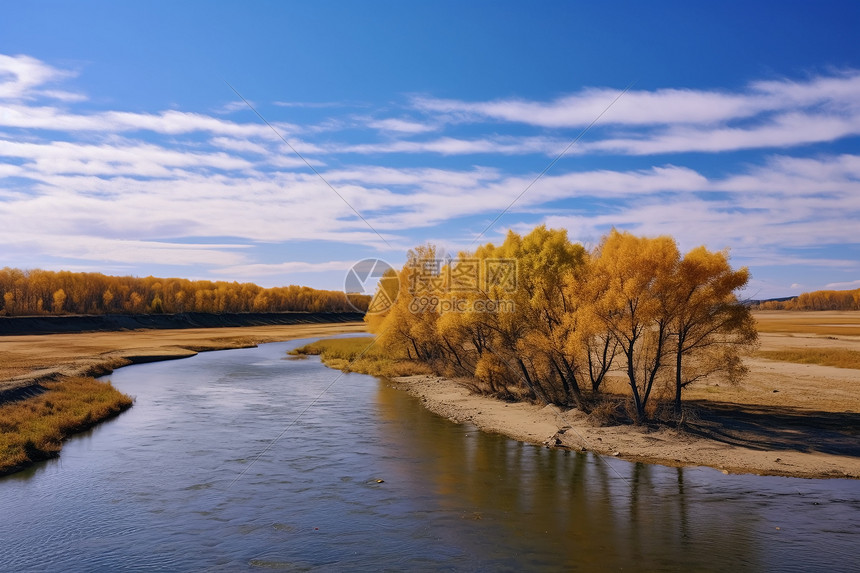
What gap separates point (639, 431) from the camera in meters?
33.8

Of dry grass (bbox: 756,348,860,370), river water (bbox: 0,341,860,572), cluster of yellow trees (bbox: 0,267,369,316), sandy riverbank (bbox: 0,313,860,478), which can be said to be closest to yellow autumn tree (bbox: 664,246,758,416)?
sandy riverbank (bbox: 0,313,860,478)

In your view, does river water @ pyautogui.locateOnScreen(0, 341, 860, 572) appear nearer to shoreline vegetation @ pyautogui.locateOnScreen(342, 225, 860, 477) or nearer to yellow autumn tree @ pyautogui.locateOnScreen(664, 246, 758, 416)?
shoreline vegetation @ pyautogui.locateOnScreen(342, 225, 860, 477)

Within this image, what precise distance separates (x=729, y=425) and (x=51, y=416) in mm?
42422

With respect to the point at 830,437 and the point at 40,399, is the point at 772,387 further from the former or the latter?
the point at 40,399

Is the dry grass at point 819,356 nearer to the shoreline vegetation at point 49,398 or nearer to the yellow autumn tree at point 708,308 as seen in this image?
the yellow autumn tree at point 708,308

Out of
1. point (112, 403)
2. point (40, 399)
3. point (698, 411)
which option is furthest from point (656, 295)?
point (40, 399)

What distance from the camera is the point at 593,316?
34219 millimetres

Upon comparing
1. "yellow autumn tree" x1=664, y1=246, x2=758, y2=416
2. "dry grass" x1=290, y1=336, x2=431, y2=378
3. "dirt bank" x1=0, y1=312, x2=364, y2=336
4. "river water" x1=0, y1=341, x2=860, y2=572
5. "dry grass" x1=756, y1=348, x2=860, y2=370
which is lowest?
"river water" x1=0, y1=341, x2=860, y2=572

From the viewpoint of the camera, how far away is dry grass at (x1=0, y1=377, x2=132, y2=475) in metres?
28.3

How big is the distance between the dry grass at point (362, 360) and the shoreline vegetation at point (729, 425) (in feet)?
34.7

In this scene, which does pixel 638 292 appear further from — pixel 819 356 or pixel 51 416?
pixel 819 356

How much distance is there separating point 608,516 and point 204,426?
25803 mm

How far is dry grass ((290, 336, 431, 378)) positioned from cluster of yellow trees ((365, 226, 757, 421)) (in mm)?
10915

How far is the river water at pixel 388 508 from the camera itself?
59.3ft
